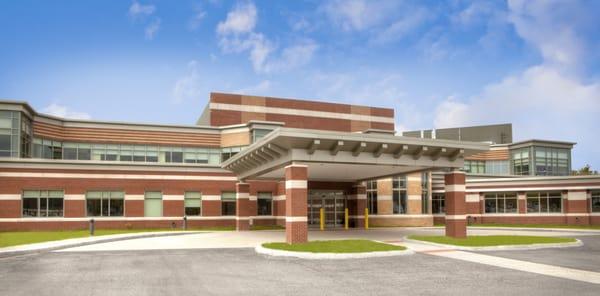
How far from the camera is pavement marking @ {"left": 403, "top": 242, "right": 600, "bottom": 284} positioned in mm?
15383

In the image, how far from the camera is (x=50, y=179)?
36.7 metres

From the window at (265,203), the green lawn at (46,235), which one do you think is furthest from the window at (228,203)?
the window at (265,203)

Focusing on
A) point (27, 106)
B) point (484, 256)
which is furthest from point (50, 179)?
point (484, 256)

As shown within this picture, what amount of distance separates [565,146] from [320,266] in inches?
2225

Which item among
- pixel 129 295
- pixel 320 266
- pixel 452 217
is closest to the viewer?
pixel 129 295

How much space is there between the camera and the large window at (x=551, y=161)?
61.8 metres

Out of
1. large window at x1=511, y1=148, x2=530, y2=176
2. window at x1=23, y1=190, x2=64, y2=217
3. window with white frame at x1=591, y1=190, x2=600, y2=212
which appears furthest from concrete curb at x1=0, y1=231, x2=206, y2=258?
large window at x1=511, y1=148, x2=530, y2=176

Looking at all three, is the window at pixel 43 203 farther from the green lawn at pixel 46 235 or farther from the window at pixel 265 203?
the window at pixel 265 203

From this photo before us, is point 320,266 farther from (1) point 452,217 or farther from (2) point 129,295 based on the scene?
(1) point 452,217

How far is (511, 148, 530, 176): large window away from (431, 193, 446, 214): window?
16.7 meters

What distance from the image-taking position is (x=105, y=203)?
38.1m

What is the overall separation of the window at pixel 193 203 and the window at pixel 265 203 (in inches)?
190

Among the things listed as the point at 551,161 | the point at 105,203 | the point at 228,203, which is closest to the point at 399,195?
the point at 228,203

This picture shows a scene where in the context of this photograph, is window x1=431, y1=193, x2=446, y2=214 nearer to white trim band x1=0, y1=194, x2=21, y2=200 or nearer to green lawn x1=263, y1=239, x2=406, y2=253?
green lawn x1=263, y1=239, x2=406, y2=253
